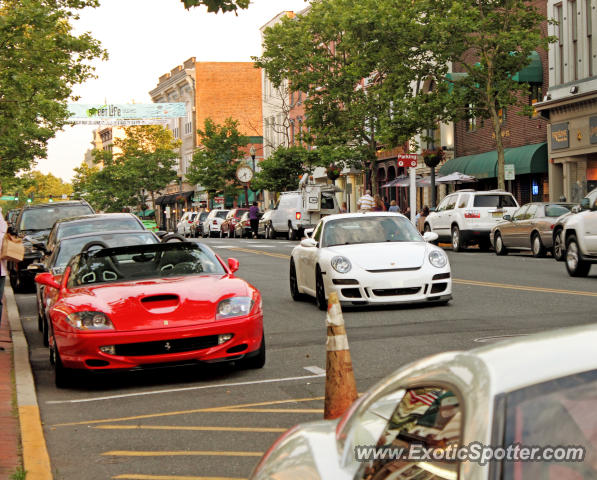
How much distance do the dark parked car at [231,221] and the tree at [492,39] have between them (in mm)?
23954

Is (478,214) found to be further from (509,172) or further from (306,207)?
(306,207)

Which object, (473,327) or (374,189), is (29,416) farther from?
(374,189)

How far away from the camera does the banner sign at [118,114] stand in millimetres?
94062

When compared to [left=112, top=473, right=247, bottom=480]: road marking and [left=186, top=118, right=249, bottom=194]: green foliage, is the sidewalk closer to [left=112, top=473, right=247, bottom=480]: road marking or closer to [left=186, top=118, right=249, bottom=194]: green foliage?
[left=112, top=473, right=247, bottom=480]: road marking

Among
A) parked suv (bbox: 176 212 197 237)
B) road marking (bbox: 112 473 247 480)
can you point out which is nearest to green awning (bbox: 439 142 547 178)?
parked suv (bbox: 176 212 197 237)

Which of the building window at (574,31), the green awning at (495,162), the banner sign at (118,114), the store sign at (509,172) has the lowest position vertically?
the store sign at (509,172)

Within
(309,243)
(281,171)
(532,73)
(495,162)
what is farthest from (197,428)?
(281,171)

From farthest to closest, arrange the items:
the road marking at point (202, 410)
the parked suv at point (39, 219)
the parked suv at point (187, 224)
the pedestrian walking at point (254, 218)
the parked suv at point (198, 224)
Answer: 1. the parked suv at point (187, 224)
2. the parked suv at point (198, 224)
3. the pedestrian walking at point (254, 218)
4. the parked suv at point (39, 219)
5. the road marking at point (202, 410)

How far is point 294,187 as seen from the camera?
66000mm

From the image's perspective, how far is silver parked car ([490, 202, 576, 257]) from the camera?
27.1 metres

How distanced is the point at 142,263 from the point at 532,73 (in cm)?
3371

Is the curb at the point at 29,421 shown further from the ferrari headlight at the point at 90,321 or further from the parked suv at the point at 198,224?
the parked suv at the point at 198,224

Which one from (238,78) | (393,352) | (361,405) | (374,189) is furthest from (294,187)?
(361,405)

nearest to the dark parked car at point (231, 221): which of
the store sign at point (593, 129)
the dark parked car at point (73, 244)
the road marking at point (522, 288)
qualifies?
the store sign at point (593, 129)
